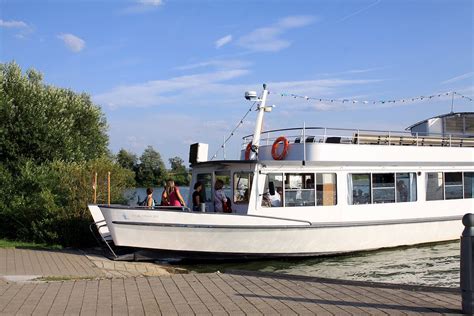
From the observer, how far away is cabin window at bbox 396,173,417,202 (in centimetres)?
1565

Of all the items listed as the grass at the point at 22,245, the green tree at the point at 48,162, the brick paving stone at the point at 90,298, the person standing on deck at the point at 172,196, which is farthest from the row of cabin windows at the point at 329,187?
the brick paving stone at the point at 90,298

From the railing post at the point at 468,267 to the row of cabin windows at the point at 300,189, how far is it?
745 cm

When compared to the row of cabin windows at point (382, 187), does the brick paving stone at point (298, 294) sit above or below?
below

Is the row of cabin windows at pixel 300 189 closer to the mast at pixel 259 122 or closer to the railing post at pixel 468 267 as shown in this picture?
the mast at pixel 259 122

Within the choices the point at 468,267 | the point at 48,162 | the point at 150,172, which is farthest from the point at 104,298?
the point at 150,172

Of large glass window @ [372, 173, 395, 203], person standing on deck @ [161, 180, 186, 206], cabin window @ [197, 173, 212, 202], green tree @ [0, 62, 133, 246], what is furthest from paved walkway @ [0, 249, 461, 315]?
large glass window @ [372, 173, 395, 203]

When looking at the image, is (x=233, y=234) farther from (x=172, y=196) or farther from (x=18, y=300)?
(x=18, y=300)

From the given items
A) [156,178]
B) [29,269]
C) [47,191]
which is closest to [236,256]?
[29,269]

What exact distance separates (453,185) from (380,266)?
5843 millimetres

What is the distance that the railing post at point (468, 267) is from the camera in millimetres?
5910

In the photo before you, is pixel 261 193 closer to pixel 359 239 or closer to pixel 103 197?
pixel 359 239

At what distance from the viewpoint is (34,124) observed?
745 inches

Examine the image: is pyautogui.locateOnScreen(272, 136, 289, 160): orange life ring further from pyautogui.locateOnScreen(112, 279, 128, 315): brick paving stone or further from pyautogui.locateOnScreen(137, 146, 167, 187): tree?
pyautogui.locateOnScreen(137, 146, 167, 187): tree

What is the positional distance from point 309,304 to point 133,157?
146 ft
